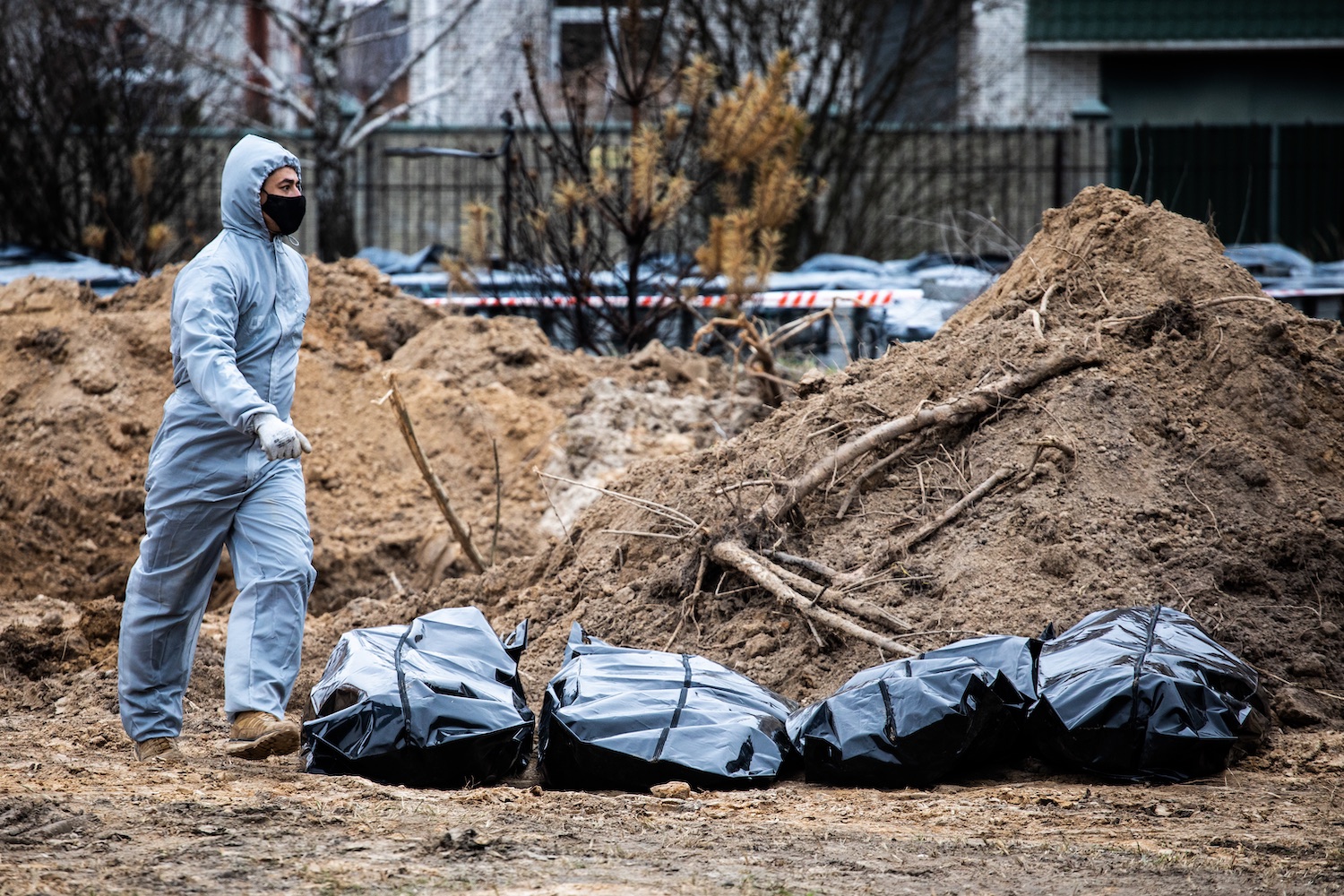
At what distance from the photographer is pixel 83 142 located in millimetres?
14352

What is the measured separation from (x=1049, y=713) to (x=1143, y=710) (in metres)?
0.25

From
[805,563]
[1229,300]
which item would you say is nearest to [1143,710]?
[805,563]

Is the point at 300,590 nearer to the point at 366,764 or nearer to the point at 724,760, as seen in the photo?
the point at 366,764

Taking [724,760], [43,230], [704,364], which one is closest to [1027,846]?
[724,760]

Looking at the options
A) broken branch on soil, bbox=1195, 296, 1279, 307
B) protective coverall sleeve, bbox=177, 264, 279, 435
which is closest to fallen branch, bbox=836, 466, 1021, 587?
broken branch on soil, bbox=1195, 296, 1279, 307

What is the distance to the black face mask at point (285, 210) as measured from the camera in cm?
418

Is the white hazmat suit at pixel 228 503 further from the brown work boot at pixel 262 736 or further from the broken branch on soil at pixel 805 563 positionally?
the broken branch on soil at pixel 805 563

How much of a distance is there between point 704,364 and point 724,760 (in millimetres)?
5901

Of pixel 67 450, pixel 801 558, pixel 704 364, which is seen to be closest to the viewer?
pixel 801 558

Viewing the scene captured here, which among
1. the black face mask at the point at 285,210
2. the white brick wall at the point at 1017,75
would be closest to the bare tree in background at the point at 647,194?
the black face mask at the point at 285,210

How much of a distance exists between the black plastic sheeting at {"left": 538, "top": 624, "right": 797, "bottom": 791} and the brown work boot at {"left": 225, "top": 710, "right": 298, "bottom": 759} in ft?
2.50

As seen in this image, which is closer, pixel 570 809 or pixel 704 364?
pixel 570 809

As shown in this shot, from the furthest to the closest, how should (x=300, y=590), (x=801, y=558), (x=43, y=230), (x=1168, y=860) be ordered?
(x=43, y=230) → (x=801, y=558) → (x=300, y=590) → (x=1168, y=860)

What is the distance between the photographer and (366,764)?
3.66 m
